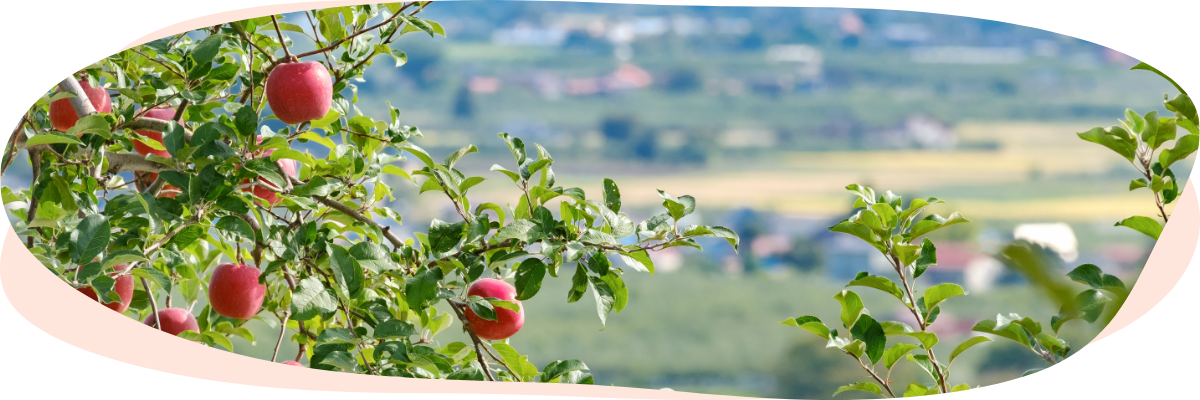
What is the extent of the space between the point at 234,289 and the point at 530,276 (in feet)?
1.26

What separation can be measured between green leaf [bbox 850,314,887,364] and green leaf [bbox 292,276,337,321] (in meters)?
0.48

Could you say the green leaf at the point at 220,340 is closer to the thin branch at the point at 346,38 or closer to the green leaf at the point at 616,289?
the thin branch at the point at 346,38

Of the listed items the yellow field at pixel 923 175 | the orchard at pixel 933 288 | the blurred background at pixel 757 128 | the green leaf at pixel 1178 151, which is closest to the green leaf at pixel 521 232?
the orchard at pixel 933 288

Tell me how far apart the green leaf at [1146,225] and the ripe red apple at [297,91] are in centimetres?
80

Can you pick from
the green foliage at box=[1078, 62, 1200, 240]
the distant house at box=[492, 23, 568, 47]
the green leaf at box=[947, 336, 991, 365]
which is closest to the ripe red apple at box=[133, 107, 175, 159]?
the green leaf at box=[947, 336, 991, 365]

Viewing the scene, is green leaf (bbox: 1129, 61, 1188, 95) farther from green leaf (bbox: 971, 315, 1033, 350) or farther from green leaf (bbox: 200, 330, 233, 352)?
A: green leaf (bbox: 200, 330, 233, 352)

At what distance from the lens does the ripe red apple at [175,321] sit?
1.08 m

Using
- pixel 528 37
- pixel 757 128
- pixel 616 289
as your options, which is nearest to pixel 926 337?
pixel 616 289

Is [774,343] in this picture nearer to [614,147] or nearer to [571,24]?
[614,147]

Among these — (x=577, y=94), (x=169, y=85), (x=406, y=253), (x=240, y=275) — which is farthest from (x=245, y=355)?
(x=577, y=94)

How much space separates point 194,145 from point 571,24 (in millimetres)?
13767

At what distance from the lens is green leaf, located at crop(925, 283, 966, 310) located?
776 millimetres

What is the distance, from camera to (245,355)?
961 millimetres

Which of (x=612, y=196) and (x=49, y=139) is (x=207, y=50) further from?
(x=612, y=196)
